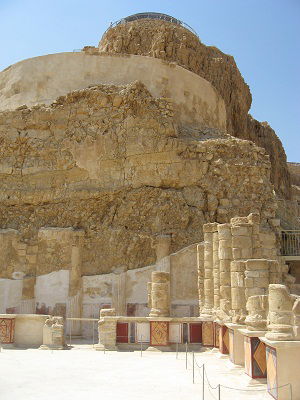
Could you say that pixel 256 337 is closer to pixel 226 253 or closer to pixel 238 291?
pixel 238 291

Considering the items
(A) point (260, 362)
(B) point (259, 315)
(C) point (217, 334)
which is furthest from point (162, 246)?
(A) point (260, 362)

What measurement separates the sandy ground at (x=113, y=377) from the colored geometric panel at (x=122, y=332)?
1.23 m

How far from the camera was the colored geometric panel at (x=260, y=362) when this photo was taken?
8.76m

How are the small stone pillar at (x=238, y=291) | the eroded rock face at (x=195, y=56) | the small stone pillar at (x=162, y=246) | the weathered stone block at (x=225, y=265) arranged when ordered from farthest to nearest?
the eroded rock face at (x=195, y=56) < the small stone pillar at (x=162, y=246) < the weathered stone block at (x=225, y=265) < the small stone pillar at (x=238, y=291)

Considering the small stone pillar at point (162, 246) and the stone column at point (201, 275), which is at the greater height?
the small stone pillar at point (162, 246)

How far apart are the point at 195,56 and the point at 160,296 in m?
18.8

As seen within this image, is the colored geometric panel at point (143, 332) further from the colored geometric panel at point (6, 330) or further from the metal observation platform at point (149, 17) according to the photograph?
the metal observation platform at point (149, 17)

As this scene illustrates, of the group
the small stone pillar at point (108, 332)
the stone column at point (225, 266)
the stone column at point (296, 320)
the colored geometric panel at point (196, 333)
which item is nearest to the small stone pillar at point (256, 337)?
the stone column at point (296, 320)

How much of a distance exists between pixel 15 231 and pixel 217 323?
9.60 m

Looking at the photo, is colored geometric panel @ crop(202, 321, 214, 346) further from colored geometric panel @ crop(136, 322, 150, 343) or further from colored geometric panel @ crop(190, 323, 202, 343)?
colored geometric panel @ crop(136, 322, 150, 343)

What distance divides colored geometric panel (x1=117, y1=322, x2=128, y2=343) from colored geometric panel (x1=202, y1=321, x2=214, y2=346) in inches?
92.3

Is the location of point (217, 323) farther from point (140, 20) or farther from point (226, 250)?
point (140, 20)

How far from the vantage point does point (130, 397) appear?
26.0 ft

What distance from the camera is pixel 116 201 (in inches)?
778
